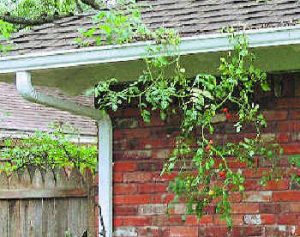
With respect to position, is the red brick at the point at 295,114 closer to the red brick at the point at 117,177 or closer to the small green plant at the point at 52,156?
the red brick at the point at 117,177

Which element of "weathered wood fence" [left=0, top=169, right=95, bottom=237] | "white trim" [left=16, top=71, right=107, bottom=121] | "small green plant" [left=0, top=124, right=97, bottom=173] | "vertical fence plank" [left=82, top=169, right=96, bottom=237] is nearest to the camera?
"white trim" [left=16, top=71, right=107, bottom=121]

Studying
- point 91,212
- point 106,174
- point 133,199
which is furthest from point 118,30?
point 91,212

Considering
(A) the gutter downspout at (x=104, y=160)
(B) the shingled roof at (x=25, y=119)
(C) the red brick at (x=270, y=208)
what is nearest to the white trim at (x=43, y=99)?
(A) the gutter downspout at (x=104, y=160)

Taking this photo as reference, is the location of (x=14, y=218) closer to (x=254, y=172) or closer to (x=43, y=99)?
(x=43, y=99)

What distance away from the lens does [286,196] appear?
5.71m

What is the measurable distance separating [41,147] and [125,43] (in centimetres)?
373

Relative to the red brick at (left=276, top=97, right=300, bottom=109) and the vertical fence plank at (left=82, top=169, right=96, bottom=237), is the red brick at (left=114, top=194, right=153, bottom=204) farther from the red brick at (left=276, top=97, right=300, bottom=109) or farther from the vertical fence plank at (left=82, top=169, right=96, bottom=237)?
the red brick at (left=276, top=97, right=300, bottom=109)

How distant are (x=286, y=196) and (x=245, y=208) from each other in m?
0.34

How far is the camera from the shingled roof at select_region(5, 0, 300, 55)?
531cm

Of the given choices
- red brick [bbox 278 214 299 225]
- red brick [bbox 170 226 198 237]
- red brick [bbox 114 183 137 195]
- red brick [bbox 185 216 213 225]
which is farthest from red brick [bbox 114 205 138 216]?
red brick [bbox 278 214 299 225]

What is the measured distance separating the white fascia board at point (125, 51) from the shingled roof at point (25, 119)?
760cm

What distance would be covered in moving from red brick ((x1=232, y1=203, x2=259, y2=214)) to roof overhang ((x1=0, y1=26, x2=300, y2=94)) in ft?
3.42

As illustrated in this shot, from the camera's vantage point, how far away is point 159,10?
629 centimetres

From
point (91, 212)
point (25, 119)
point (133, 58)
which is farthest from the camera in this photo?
point (25, 119)
